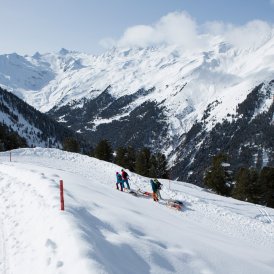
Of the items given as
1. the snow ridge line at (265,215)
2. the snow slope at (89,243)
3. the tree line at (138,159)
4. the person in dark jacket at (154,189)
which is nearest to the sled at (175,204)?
the person in dark jacket at (154,189)

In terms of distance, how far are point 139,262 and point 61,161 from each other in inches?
1466

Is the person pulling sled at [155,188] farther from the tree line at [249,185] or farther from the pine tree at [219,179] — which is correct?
the pine tree at [219,179]

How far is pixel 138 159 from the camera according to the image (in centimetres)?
8031

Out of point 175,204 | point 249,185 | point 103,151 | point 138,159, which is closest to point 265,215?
point 175,204

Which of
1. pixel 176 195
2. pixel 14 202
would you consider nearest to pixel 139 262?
pixel 14 202

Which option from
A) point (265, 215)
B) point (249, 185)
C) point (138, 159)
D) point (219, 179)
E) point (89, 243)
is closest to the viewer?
point (89, 243)

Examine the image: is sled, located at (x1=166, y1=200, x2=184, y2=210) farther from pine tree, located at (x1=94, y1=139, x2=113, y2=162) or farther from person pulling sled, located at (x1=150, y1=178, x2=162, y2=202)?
pine tree, located at (x1=94, y1=139, x2=113, y2=162)

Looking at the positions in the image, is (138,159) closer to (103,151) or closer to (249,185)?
(103,151)

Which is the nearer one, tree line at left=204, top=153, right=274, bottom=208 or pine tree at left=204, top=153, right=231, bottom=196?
tree line at left=204, top=153, right=274, bottom=208

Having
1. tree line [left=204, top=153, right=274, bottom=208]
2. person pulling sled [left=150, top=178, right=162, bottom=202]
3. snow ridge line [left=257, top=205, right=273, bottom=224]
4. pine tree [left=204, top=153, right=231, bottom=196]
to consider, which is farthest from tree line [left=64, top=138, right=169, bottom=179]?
person pulling sled [left=150, top=178, right=162, bottom=202]

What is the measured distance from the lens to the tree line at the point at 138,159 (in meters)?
79.3

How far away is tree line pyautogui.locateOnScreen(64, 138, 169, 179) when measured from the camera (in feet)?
260

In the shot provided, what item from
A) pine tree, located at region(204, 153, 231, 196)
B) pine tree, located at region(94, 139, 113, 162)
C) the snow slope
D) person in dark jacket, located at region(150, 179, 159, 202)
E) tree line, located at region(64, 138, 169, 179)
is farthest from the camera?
pine tree, located at region(94, 139, 113, 162)

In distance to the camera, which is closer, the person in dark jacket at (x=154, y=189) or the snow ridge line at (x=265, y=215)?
the person in dark jacket at (x=154, y=189)
